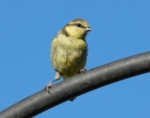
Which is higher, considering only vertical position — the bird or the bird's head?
the bird's head

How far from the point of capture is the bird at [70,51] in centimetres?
693

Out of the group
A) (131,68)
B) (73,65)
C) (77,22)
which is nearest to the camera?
(131,68)

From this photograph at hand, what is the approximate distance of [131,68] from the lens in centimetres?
364

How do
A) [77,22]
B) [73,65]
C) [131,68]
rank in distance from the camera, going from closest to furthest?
[131,68] → [73,65] → [77,22]

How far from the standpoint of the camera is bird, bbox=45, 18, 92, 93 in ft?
22.7

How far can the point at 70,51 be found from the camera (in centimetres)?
694

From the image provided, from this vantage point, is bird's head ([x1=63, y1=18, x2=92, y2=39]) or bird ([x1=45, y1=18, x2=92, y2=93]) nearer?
bird ([x1=45, y1=18, x2=92, y2=93])

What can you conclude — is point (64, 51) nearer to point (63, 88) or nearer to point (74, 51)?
point (74, 51)

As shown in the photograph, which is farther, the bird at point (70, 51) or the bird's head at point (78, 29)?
the bird's head at point (78, 29)

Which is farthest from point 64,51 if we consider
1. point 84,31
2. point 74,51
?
point 84,31

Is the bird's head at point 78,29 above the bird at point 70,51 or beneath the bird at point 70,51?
above

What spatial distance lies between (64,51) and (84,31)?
647mm

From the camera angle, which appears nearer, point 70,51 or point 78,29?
point 70,51

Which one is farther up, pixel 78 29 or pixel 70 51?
pixel 78 29
